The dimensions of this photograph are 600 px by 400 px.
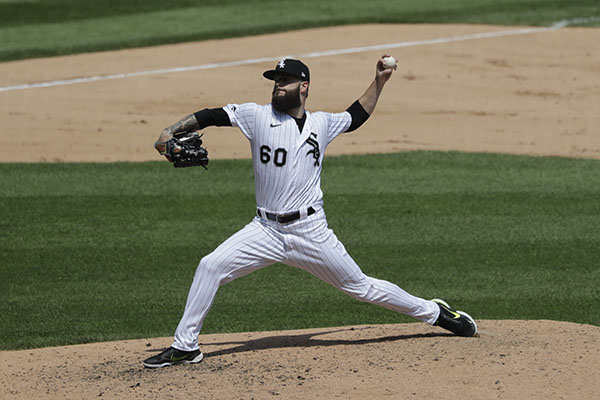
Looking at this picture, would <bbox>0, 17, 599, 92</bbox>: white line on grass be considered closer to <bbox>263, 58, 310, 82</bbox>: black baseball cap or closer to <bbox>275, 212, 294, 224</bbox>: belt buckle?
<bbox>263, 58, 310, 82</bbox>: black baseball cap

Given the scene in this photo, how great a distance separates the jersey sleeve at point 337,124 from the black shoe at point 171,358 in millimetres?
1647

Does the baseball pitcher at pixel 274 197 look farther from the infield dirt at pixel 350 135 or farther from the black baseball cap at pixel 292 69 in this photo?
the infield dirt at pixel 350 135

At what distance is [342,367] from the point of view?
237 inches

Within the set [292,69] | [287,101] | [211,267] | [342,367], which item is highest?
[292,69]

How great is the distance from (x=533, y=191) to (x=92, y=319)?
17.6ft

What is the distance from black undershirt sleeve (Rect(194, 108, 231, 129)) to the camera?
237 inches

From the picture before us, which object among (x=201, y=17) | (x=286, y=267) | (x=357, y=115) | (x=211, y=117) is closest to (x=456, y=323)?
(x=357, y=115)

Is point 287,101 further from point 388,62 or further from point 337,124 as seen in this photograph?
point 388,62

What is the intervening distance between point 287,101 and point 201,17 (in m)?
13.8

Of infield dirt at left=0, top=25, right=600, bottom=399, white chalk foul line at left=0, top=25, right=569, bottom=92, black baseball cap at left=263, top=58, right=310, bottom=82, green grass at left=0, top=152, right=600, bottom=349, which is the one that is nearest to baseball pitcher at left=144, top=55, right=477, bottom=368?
black baseball cap at left=263, top=58, right=310, bottom=82

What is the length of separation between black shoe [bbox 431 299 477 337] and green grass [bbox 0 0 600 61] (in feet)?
39.7

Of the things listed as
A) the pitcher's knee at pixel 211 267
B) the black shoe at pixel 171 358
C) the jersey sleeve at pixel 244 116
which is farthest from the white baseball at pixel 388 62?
the black shoe at pixel 171 358

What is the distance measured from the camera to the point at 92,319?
7.62 metres

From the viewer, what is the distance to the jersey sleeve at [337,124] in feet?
20.5
